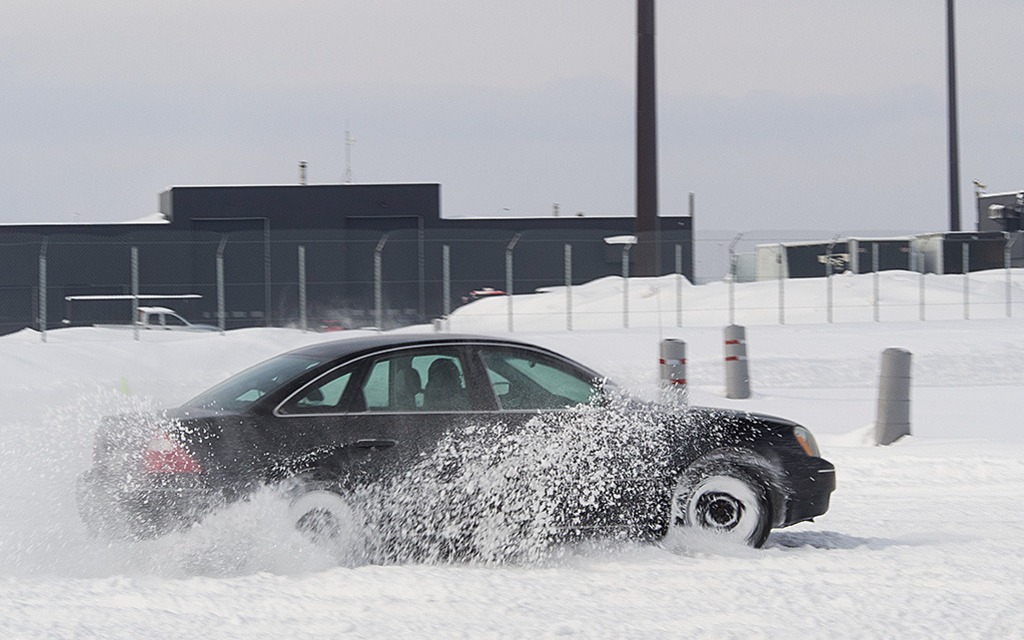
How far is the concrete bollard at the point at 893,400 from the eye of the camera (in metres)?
12.7

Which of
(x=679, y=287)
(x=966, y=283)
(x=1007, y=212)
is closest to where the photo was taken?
(x=679, y=287)

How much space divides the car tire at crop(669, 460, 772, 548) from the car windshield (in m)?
2.31

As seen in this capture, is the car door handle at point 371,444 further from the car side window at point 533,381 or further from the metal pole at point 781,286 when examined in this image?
the metal pole at point 781,286

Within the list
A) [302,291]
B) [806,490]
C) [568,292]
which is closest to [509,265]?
[568,292]

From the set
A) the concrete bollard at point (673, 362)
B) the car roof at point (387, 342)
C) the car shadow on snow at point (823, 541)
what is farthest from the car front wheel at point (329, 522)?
the concrete bollard at point (673, 362)

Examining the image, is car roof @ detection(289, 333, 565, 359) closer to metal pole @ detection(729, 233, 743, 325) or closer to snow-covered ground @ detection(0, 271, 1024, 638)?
snow-covered ground @ detection(0, 271, 1024, 638)

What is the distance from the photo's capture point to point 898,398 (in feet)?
41.8

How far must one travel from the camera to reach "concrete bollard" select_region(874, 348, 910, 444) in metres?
12.7

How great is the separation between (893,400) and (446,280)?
48.7 feet

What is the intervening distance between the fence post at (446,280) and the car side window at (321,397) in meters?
18.8

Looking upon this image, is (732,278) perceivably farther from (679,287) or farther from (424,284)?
(424,284)

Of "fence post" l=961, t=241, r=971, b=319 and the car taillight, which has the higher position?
"fence post" l=961, t=241, r=971, b=319

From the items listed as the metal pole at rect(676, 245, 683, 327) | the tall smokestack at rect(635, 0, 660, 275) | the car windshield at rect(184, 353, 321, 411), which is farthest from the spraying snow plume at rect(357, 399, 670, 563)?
the tall smokestack at rect(635, 0, 660, 275)

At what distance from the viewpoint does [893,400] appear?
12.7m
